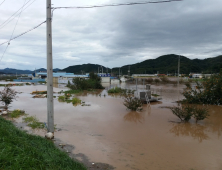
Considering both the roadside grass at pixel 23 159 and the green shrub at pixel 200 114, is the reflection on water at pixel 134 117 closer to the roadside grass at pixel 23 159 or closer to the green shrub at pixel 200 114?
the green shrub at pixel 200 114

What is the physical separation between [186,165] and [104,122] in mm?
5731

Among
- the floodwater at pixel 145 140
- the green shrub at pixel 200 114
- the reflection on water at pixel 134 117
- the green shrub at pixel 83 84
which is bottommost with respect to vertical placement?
the floodwater at pixel 145 140

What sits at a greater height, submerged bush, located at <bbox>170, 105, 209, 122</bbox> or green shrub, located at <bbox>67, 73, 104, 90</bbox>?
green shrub, located at <bbox>67, 73, 104, 90</bbox>

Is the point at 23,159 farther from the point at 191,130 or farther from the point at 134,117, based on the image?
the point at 134,117

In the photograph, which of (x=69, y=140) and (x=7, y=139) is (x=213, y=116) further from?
(x=7, y=139)

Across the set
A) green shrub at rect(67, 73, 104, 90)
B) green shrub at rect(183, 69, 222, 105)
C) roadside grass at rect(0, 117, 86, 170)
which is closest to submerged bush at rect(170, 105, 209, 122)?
green shrub at rect(183, 69, 222, 105)

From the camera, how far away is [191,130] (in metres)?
9.22

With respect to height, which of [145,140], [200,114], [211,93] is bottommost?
[145,140]

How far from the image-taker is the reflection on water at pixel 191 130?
27.7 feet

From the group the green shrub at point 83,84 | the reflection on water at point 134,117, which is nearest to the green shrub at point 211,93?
the reflection on water at point 134,117

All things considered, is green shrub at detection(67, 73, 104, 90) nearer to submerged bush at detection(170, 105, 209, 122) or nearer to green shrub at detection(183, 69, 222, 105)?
green shrub at detection(183, 69, 222, 105)

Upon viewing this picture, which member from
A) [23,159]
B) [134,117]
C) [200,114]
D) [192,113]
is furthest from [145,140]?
[23,159]

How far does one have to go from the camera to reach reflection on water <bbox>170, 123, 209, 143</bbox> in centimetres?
843

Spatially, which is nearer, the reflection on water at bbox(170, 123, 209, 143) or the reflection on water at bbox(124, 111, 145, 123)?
the reflection on water at bbox(170, 123, 209, 143)
